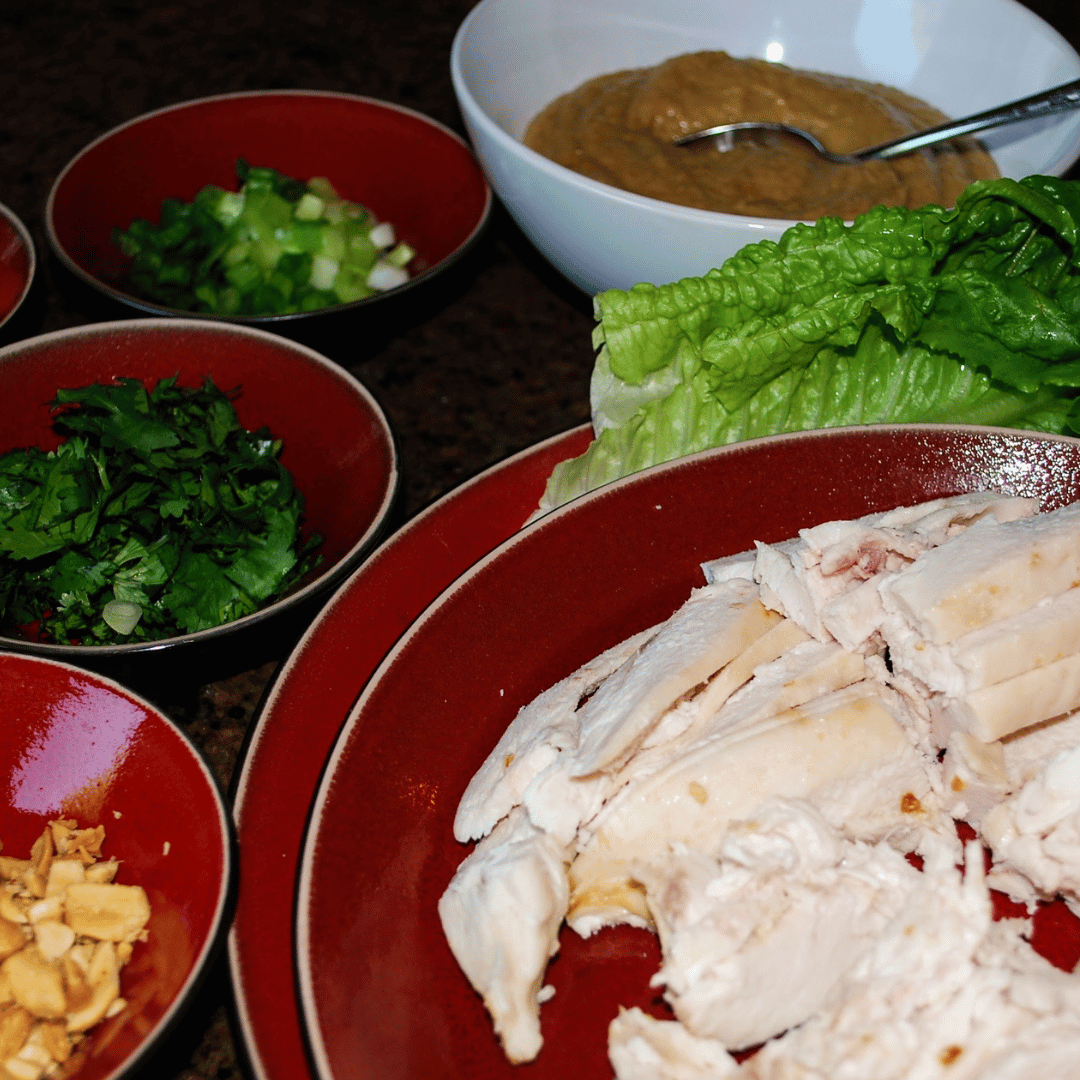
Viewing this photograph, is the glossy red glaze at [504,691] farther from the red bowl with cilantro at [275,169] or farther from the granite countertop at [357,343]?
the red bowl with cilantro at [275,169]

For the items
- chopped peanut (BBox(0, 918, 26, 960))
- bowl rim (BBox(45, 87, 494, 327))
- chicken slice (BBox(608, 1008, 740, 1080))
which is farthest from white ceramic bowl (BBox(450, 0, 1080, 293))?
chopped peanut (BBox(0, 918, 26, 960))

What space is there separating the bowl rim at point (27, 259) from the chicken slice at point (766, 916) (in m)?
2.14

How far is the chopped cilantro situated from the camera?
7.06 ft

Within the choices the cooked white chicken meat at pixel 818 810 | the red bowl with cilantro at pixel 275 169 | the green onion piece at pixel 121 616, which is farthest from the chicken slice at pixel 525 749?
the red bowl with cilantro at pixel 275 169

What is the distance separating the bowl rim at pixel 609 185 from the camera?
233cm

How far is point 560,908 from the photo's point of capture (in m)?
1.55

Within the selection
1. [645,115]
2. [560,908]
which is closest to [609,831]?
[560,908]

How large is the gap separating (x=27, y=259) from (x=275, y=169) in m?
0.92

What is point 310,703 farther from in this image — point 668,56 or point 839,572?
point 668,56

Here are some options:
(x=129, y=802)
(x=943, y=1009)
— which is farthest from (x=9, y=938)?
(x=943, y=1009)

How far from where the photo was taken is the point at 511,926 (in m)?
1.49

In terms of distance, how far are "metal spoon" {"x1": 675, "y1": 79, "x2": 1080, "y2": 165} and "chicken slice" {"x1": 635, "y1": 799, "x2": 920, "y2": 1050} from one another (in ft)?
6.25

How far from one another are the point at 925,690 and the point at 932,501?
0.46 metres

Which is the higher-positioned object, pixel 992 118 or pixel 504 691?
pixel 992 118
